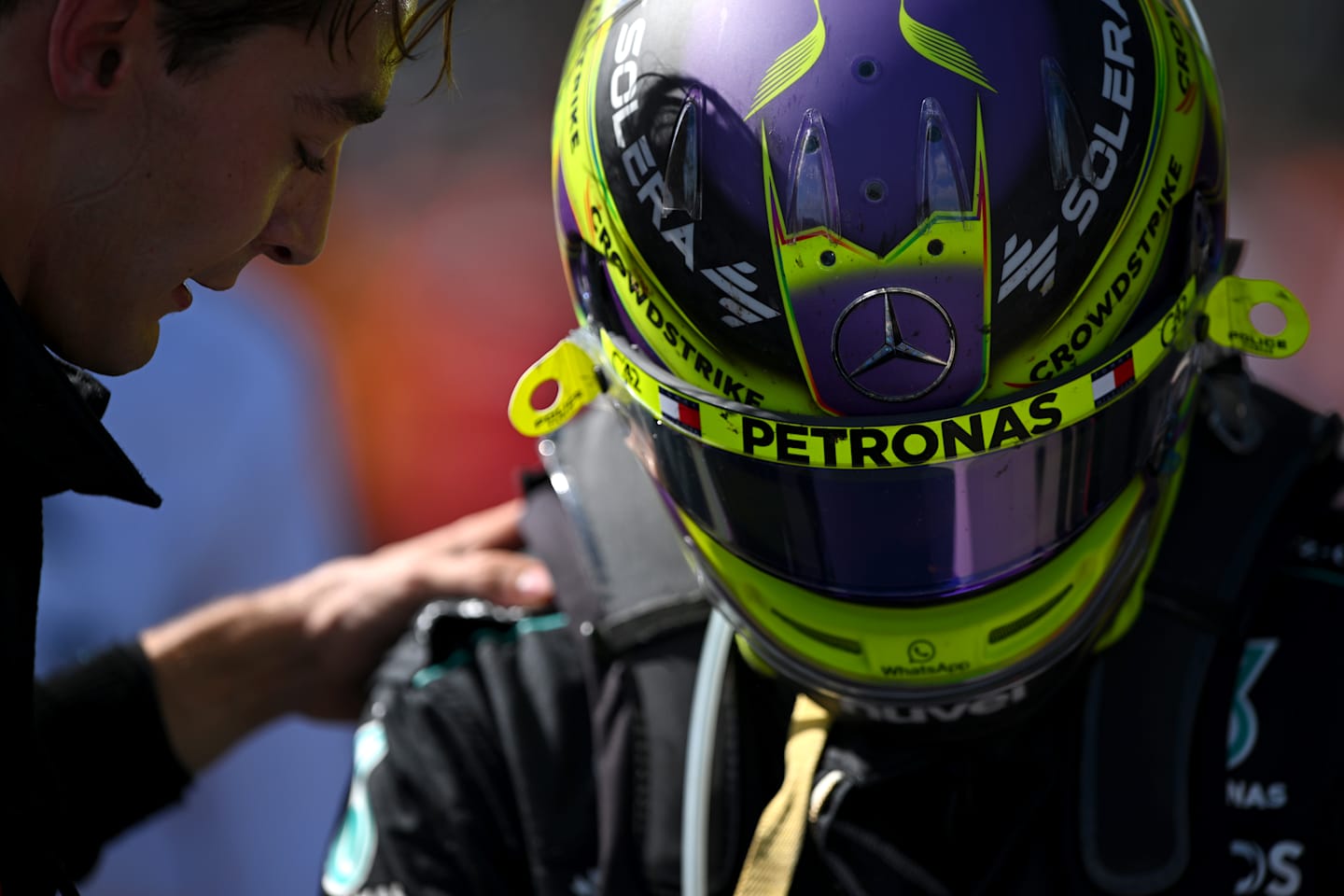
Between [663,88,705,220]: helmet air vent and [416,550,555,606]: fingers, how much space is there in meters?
0.73

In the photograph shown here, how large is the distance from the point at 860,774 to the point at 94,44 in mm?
1124

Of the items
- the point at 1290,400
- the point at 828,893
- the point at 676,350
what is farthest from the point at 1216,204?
the point at 828,893

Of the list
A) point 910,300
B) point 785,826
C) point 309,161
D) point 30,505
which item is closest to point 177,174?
point 309,161

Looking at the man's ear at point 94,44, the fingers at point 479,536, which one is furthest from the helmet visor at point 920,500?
the fingers at point 479,536

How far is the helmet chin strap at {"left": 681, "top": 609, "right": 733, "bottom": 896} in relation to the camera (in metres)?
1.65

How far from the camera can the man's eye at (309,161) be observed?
4.77 feet

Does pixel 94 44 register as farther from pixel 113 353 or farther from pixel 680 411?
pixel 680 411

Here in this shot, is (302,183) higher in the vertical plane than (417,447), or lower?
higher

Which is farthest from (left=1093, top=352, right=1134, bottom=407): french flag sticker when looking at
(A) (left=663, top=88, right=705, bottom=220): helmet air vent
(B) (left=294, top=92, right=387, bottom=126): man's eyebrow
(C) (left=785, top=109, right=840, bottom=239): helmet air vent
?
(B) (left=294, top=92, right=387, bottom=126): man's eyebrow

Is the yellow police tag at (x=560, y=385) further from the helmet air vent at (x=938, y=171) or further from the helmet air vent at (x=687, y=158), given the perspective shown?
the helmet air vent at (x=938, y=171)

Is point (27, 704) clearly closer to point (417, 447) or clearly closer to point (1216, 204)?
point (1216, 204)

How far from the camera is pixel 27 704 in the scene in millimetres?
1489

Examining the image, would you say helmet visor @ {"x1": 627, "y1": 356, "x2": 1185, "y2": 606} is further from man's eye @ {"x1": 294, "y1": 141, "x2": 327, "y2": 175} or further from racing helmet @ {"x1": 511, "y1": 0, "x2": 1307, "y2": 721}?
→ man's eye @ {"x1": 294, "y1": 141, "x2": 327, "y2": 175}

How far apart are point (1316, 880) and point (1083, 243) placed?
80 centimetres
